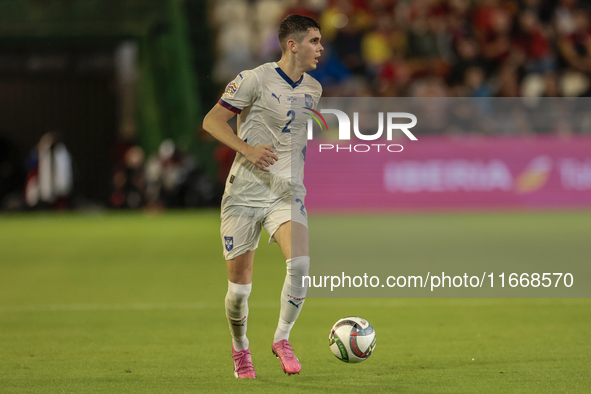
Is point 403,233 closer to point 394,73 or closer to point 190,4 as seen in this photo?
point 394,73

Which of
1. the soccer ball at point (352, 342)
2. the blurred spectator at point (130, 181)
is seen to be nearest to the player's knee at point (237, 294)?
the soccer ball at point (352, 342)

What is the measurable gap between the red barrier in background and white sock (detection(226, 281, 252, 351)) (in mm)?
10031

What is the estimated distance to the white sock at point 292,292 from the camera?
203 inches

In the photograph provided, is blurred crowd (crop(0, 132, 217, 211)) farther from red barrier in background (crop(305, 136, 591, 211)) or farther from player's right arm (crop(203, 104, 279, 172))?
player's right arm (crop(203, 104, 279, 172))

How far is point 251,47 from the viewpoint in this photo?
18.9 meters

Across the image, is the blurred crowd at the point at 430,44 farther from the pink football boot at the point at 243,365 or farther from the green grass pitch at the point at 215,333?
the pink football boot at the point at 243,365

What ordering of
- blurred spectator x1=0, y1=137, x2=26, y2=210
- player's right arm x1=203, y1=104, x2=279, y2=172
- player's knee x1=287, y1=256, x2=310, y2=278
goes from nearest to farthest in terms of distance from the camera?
player's right arm x1=203, y1=104, x2=279, y2=172
player's knee x1=287, y1=256, x2=310, y2=278
blurred spectator x1=0, y1=137, x2=26, y2=210

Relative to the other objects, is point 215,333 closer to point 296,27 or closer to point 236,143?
point 236,143

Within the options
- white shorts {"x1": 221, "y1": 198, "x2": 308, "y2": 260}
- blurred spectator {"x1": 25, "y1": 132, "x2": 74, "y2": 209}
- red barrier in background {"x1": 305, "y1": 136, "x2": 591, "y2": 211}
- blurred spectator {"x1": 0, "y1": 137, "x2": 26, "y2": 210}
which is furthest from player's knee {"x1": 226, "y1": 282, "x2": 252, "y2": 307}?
blurred spectator {"x1": 0, "y1": 137, "x2": 26, "y2": 210}

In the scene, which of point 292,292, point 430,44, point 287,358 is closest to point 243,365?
point 287,358

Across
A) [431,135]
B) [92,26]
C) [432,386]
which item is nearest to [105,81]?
[92,26]

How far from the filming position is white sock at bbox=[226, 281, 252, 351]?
5.29m

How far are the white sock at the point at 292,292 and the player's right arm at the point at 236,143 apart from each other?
0.60 meters

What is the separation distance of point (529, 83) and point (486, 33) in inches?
72.7
